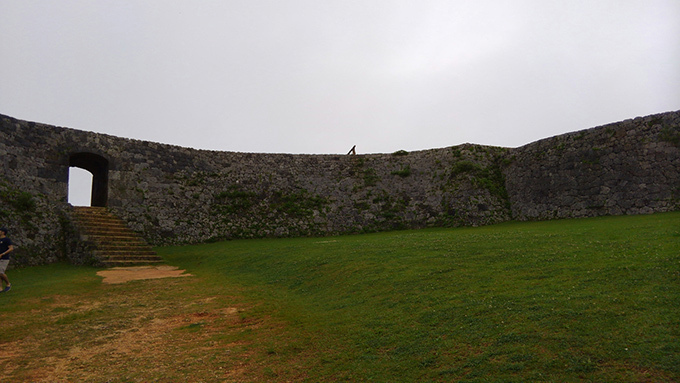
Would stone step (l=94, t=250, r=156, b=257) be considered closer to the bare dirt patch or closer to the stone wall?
the bare dirt patch

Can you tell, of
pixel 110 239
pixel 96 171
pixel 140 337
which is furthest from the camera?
pixel 96 171

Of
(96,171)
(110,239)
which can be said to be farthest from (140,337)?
(96,171)

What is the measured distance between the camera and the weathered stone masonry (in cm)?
1581

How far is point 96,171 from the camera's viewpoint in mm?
21172

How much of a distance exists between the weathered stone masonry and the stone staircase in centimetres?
61

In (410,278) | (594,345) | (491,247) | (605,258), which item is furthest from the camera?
(491,247)

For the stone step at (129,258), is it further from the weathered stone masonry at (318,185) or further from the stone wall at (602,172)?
the stone wall at (602,172)

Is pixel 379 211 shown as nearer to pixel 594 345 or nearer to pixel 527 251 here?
pixel 527 251

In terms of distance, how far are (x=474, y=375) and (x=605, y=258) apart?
460 cm

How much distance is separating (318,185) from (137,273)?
40.4 feet

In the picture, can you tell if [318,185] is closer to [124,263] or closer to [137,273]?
[124,263]

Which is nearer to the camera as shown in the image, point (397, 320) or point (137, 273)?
point (397, 320)

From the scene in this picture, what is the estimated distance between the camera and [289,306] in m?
8.34

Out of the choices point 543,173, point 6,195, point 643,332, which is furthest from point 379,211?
point 643,332
